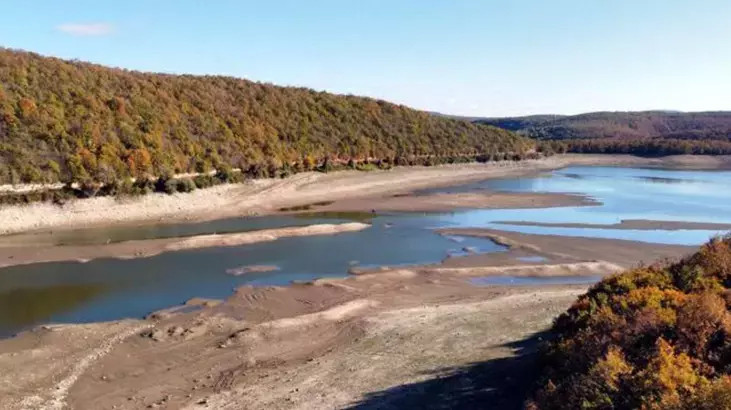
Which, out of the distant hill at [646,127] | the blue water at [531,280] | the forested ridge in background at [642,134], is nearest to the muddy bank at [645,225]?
the blue water at [531,280]

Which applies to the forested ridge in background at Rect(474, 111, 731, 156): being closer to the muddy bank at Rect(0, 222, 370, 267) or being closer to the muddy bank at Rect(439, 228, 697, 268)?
the muddy bank at Rect(439, 228, 697, 268)

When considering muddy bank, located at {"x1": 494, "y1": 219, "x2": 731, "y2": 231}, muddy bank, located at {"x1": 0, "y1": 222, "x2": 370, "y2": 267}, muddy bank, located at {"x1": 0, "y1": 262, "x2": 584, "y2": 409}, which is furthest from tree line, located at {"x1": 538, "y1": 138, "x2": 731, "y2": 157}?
muddy bank, located at {"x1": 0, "y1": 262, "x2": 584, "y2": 409}

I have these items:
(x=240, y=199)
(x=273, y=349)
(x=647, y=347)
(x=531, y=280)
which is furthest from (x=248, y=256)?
(x=647, y=347)

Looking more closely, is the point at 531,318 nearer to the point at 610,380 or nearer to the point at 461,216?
the point at 610,380

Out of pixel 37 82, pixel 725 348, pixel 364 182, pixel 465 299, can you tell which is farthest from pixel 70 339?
pixel 364 182

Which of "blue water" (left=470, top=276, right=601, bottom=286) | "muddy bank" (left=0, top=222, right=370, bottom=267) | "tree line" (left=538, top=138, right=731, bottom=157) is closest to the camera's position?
"blue water" (left=470, top=276, right=601, bottom=286)

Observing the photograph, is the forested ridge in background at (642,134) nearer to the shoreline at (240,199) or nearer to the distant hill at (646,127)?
the distant hill at (646,127)

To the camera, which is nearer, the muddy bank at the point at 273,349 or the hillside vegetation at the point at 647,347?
the hillside vegetation at the point at 647,347
